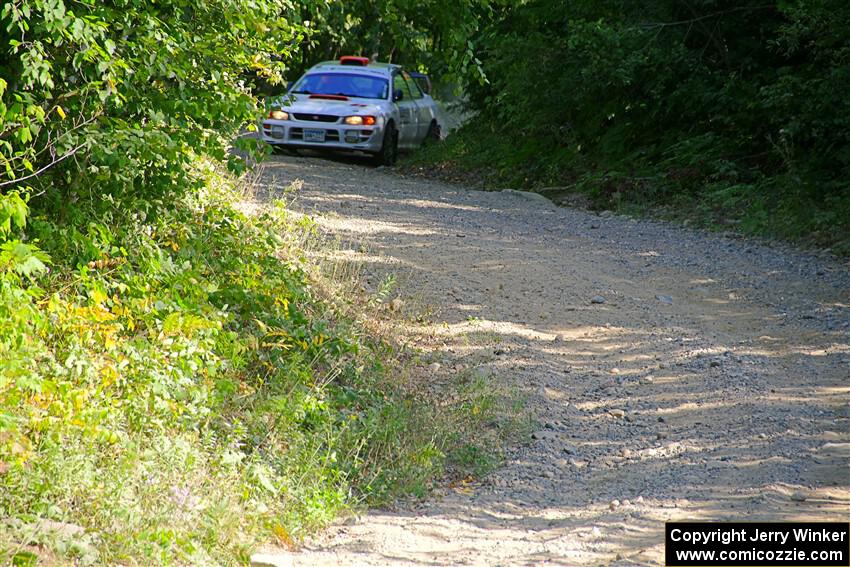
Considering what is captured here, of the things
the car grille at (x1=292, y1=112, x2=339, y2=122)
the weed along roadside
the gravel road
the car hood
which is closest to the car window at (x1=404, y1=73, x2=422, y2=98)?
the car hood

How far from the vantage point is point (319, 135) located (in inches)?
690

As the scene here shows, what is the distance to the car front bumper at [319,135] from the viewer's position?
17.5 m

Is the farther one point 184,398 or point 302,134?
point 302,134

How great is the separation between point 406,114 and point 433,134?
199 cm

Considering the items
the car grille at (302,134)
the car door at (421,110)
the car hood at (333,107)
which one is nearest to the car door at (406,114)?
the car door at (421,110)

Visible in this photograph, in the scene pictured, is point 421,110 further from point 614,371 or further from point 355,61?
point 614,371

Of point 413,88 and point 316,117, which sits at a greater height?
point 413,88

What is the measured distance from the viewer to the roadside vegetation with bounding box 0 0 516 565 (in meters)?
4.88

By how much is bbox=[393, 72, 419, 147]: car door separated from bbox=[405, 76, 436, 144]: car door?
4.5 inches

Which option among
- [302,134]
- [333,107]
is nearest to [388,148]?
[333,107]

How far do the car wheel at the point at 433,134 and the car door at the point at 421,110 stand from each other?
13 cm

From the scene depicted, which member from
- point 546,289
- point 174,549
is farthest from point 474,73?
point 174,549

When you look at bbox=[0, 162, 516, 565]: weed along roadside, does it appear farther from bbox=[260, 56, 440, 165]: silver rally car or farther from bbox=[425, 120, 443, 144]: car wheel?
bbox=[425, 120, 443, 144]: car wheel

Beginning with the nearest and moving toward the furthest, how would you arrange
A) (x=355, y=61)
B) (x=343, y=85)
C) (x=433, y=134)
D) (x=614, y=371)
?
(x=614, y=371), (x=343, y=85), (x=355, y=61), (x=433, y=134)
